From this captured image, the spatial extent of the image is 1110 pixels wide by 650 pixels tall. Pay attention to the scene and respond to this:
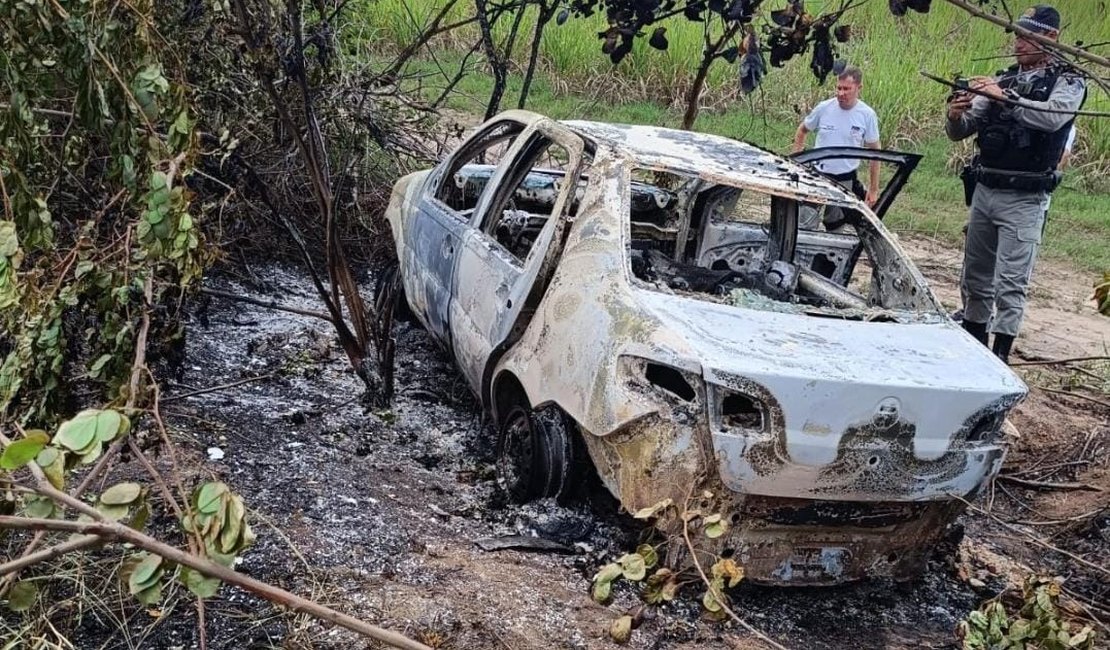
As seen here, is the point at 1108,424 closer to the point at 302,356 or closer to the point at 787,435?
the point at 787,435

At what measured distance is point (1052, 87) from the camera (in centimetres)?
589

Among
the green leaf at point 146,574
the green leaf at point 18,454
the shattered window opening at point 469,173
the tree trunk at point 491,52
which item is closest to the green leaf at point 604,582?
the green leaf at point 146,574

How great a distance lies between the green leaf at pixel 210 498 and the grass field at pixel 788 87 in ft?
36.2

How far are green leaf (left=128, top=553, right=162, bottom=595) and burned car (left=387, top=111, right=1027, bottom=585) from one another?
2034mm

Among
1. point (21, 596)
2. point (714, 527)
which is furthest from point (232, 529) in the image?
point (714, 527)

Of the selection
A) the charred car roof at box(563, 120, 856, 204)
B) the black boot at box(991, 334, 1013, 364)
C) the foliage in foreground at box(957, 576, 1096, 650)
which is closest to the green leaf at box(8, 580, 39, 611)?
the foliage in foreground at box(957, 576, 1096, 650)

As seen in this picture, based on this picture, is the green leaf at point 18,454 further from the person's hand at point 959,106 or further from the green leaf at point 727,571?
the person's hand at point 959,106

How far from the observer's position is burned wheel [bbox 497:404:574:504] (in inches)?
161

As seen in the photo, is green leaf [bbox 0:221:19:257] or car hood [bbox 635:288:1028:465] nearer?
green leaf [bbox 0:221:19:257]

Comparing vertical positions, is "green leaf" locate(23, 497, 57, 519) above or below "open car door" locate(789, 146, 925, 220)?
below

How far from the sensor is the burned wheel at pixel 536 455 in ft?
13.4

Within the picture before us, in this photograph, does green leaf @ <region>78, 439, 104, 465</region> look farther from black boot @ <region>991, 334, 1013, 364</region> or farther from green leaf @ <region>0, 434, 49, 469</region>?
black boot @ <region>991, 334, 1013, 364</region>

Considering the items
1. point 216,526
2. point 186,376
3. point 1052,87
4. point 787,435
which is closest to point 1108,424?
point 1052,87

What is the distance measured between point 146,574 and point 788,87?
581 inches
